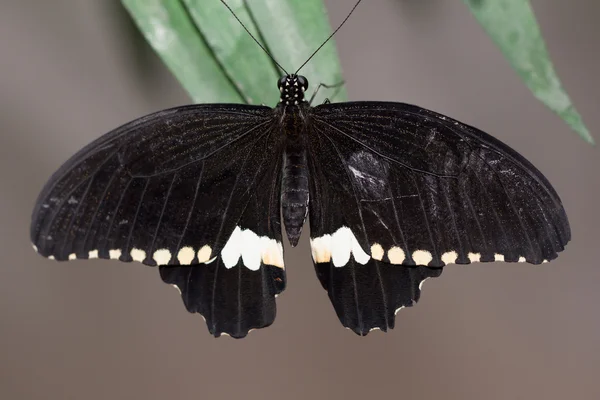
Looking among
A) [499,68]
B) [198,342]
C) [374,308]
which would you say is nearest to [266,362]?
[198,342]

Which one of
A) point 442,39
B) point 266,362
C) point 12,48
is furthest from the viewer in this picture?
point 266,362

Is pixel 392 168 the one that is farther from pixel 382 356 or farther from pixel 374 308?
pixel 382 356

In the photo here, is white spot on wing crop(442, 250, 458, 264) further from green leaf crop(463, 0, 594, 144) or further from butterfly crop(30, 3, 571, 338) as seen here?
green leaf crop(463, 0, 594, 144)

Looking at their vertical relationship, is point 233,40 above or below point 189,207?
above

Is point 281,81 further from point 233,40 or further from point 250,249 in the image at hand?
point 250,249

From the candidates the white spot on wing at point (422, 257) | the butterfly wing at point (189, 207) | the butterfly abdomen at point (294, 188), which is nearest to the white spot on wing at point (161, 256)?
the butterfly wing at point (189, 207)

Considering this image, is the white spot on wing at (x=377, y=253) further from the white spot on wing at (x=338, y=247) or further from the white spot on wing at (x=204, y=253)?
the white spot on wing at (x=204, y=253)

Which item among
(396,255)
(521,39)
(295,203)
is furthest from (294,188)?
(521,39)
